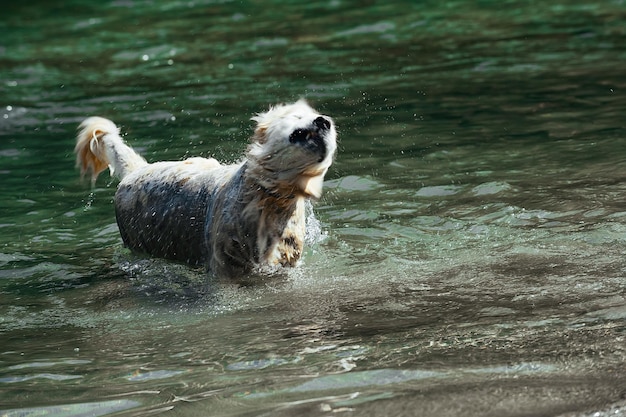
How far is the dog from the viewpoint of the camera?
6.09 metres

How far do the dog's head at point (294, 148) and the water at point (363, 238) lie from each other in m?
0.64

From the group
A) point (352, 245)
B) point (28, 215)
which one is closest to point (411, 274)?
point (352, 245)

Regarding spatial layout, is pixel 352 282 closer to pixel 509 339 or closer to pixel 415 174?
pixel 509 339

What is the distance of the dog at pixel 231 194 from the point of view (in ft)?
20.0

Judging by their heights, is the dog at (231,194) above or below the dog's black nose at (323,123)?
below

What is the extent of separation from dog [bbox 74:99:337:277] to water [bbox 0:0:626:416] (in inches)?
6.9

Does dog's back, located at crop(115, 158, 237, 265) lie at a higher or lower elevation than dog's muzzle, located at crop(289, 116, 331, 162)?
lower

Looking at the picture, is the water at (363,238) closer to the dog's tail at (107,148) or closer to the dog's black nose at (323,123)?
the dog's tail at (107,148)

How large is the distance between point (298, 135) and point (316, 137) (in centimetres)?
14

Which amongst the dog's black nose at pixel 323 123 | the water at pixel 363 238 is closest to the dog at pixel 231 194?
the dog's black nose at pixel 323 123

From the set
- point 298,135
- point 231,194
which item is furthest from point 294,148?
point 231,194


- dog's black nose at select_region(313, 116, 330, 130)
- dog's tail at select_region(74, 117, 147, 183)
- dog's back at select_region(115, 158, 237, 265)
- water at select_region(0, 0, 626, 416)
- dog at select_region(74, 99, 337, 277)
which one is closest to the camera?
water at select_region(0, 0, 626, 416)

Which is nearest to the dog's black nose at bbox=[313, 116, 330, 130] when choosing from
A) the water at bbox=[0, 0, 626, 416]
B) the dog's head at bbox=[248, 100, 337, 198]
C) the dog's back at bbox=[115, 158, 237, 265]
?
the dog's head at bbox=[248, 100, 337, 198]

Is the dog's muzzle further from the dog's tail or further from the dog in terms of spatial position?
the dog's tail
